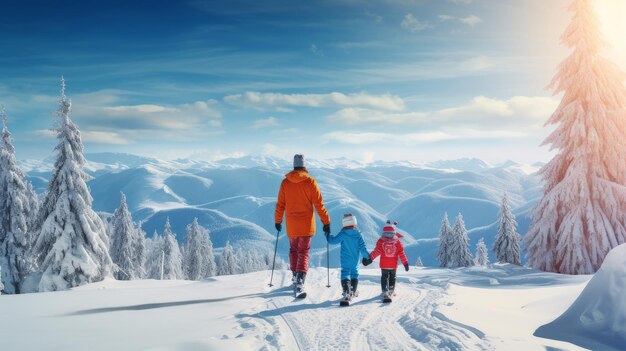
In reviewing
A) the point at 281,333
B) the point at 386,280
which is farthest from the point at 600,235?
the point at 281,333

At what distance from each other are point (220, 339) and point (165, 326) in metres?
1.36

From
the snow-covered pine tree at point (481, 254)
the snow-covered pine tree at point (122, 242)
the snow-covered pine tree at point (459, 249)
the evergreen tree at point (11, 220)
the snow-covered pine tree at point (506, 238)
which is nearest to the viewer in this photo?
the evergreen tree at point (11, 220)

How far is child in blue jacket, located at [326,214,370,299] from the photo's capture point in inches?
327

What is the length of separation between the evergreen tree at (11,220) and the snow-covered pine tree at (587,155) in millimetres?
31759

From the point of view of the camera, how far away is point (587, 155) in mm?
16750

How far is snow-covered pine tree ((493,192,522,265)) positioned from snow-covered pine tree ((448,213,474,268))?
6045 millimetres

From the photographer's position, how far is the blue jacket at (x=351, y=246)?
328 inches

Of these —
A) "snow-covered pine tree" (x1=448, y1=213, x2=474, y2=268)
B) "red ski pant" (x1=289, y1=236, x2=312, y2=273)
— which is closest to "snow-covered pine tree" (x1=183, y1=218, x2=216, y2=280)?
"snow-covered pine tree" (x1=448, y1=213, x2=474, y2=268)

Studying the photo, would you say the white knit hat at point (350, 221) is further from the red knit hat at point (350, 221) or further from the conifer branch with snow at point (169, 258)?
the conifer branch with snow at point (169, 258)

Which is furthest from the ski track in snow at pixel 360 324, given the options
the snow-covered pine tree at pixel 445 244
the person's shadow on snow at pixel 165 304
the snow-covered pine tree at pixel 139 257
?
the snow-covered pine tree at pixel 139 257

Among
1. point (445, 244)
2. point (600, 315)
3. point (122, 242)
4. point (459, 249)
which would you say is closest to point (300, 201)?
point (600, 315)

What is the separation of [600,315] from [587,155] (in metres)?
14.3

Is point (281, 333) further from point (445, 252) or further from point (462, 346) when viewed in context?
point (445, 252)

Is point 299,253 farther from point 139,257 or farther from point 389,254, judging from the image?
point 139,257
